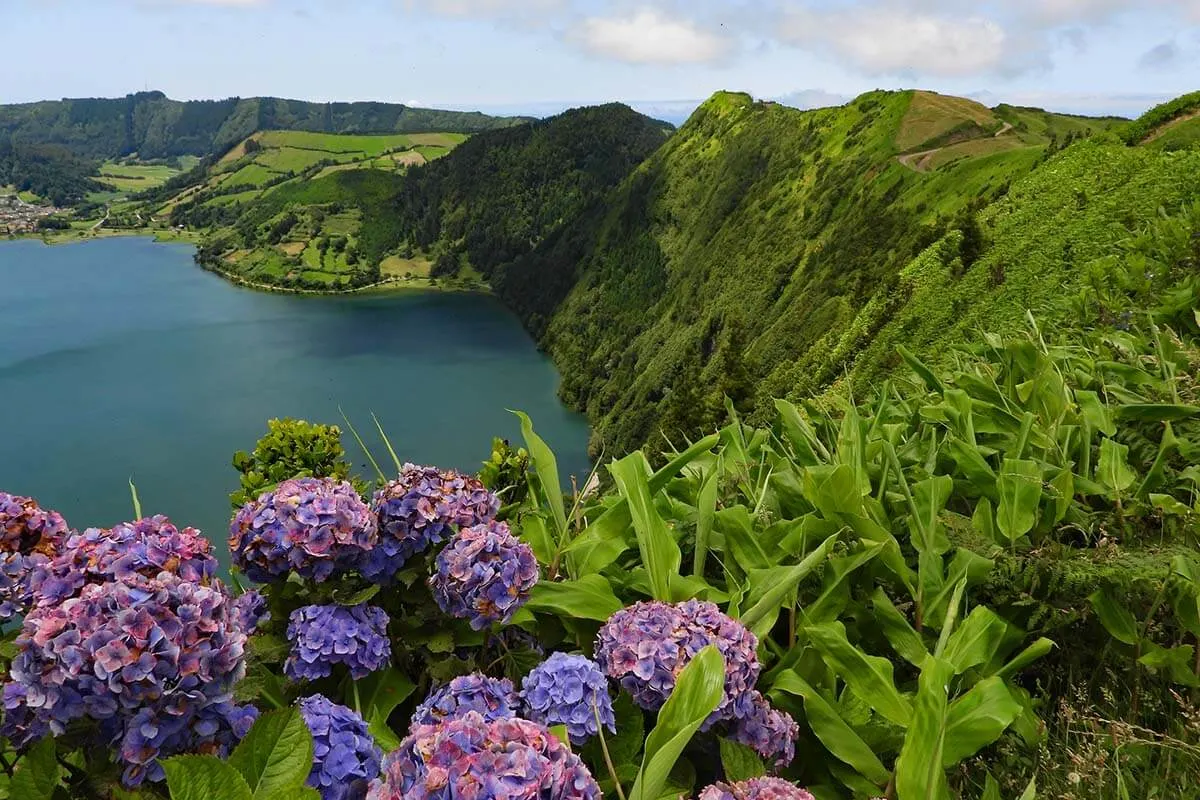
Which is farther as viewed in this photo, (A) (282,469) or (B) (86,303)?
(B) (86,303)

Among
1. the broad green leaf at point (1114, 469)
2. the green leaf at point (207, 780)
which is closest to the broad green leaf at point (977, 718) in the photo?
the broad green leaf at point (1114, 469)

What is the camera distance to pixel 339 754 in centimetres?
158

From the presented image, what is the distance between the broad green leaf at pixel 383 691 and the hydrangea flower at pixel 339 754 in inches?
15.1

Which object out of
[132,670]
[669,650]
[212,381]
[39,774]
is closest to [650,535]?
[669,650]

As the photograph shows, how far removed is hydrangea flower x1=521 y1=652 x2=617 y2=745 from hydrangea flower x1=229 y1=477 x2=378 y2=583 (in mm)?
647

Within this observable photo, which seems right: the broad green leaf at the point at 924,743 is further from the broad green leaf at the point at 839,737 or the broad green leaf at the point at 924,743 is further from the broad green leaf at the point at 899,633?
the broad green leaf at the point at 899,633

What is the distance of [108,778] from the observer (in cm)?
157

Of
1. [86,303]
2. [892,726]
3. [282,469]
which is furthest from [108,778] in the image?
[86,303]

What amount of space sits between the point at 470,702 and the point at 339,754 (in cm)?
28

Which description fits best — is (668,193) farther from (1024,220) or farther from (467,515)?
(467,515)

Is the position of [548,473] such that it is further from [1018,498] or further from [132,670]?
[1018,498]

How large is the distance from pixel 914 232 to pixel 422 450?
49.4 metres

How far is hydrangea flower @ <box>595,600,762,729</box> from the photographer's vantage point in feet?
6.02

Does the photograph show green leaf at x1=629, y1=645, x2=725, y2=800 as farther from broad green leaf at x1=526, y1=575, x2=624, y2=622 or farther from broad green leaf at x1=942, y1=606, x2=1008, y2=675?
broad green leaf at x1=942, y1=606, x2=1008, y2=675
